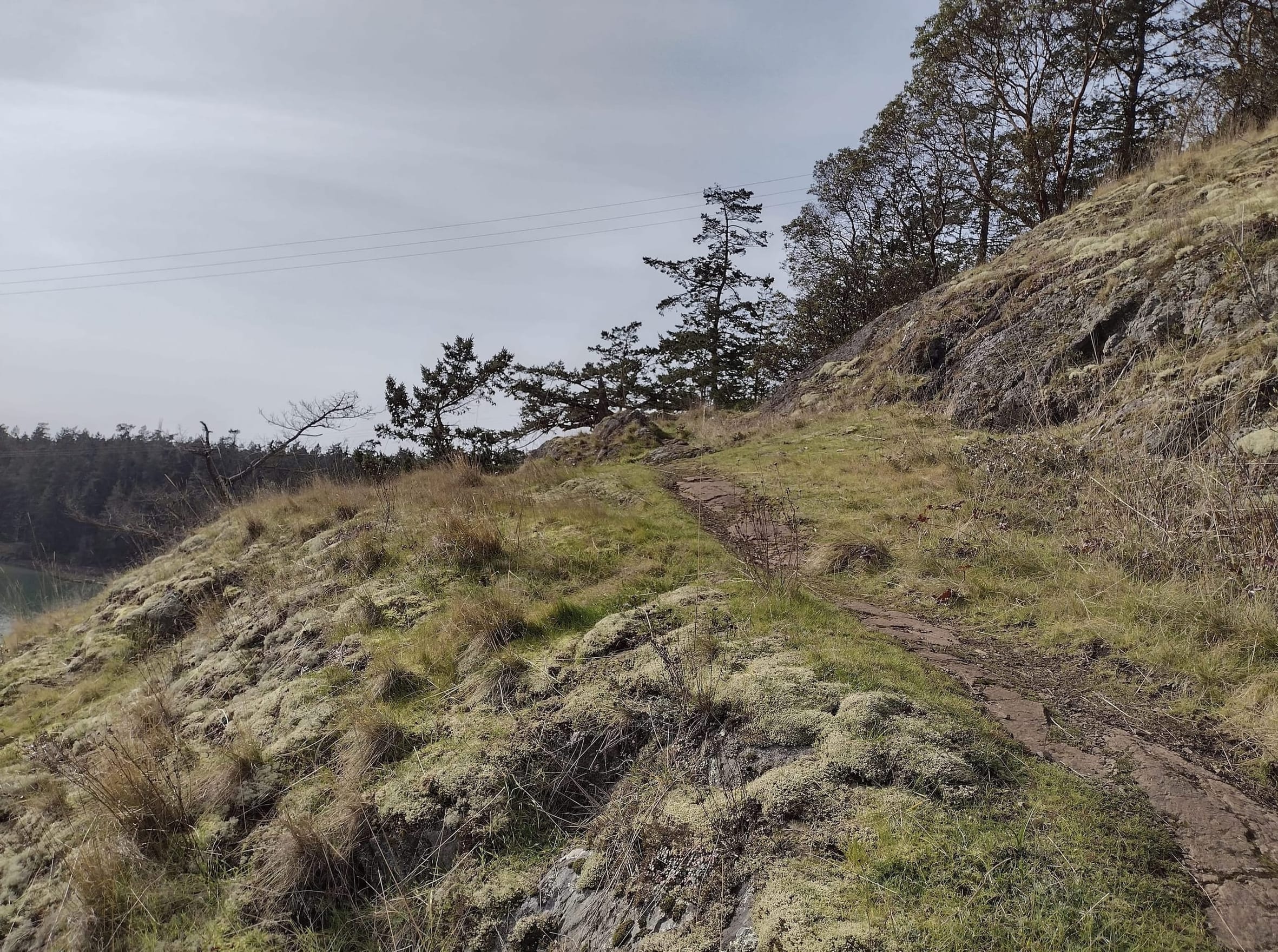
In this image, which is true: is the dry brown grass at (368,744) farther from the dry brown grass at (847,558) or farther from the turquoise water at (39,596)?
the turquoise water at (39,596)

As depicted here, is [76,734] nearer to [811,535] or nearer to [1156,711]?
[811,535]

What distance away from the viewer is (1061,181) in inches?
698

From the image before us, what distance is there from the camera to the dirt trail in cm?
216

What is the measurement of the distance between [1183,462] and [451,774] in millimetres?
5985

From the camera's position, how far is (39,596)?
432 inches

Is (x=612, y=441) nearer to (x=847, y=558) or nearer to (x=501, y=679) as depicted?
(x=847, y=558)

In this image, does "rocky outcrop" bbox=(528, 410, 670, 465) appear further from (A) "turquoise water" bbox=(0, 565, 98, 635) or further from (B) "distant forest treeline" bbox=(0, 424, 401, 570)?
(B) "distant forest treeline" bbox=(0, 424, 401, 570)

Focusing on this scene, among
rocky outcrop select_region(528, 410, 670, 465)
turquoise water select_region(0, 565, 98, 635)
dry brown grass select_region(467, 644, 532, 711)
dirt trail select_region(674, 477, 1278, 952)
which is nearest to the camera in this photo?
dirt trail select_region(674, 477, 1278, 952)

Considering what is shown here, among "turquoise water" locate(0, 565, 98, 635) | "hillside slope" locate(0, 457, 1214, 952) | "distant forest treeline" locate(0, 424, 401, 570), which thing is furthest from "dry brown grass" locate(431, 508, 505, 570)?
"distant forest treeline" locate(0, 424, 401, 570)

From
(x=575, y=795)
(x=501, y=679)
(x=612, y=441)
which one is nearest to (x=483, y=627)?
(x=501, y=679)

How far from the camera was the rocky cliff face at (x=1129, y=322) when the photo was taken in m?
6.73

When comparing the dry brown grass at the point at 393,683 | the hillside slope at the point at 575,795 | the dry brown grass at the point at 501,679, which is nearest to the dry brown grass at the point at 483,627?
the hillside slope at the point at 575,795

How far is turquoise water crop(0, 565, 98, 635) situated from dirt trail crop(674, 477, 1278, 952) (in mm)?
11466

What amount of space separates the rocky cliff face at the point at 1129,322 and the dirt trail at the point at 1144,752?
333 cm
